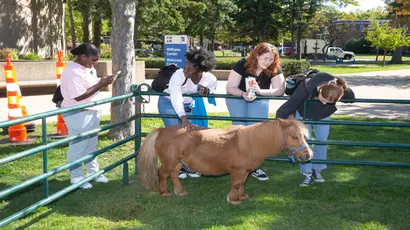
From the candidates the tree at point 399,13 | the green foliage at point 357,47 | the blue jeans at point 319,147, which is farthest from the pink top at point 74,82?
the green foliage at point 357,47

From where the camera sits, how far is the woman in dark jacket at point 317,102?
14.6 ft

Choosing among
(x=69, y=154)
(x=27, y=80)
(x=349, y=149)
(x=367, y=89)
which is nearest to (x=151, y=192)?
(x=69, y=154)

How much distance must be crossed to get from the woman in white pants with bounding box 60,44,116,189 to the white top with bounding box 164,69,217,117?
790 millimetres

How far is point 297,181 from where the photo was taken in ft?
18.6

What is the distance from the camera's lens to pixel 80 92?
4773 millimetres

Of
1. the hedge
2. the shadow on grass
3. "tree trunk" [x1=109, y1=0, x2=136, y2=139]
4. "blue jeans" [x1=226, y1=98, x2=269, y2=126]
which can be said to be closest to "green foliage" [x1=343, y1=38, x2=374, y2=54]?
the hedge

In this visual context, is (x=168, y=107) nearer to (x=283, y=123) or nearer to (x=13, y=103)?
(x=283, y=123)

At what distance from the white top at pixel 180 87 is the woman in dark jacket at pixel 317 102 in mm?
929

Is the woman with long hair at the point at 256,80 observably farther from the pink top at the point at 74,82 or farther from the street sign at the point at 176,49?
the street sign at the point at 176,49

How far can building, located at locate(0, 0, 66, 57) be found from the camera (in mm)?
17766

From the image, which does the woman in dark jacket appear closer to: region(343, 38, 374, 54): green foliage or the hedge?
the hedge

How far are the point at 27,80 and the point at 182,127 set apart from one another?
38.0 ft

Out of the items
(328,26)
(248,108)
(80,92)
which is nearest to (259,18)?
(328,26)

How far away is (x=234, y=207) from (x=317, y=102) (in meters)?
1.64
